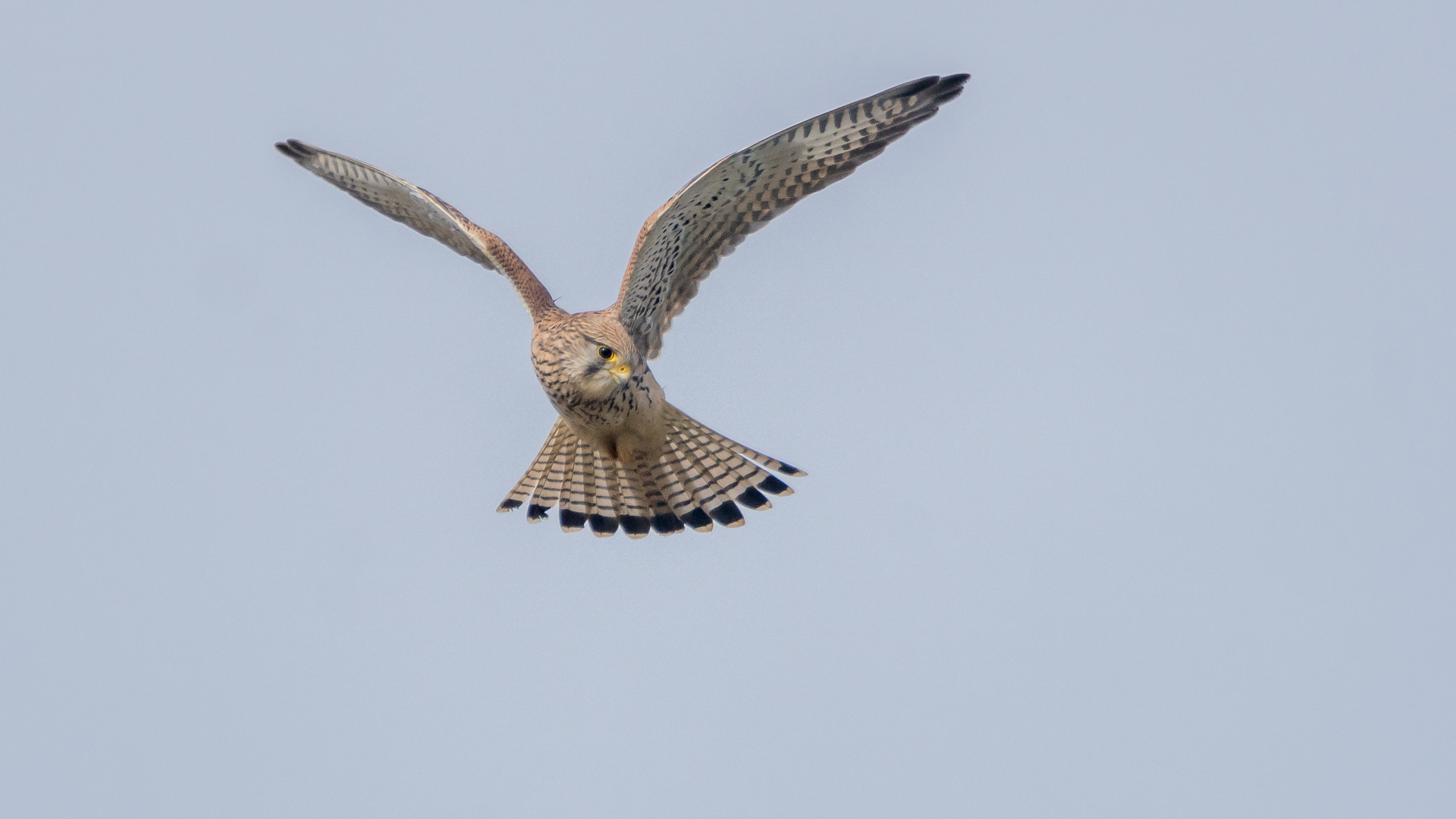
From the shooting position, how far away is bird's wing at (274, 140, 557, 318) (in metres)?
11.8

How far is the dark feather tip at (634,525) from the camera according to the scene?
12.7 m

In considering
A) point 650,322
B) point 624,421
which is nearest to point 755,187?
point 650,322

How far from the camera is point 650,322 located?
40.2ft

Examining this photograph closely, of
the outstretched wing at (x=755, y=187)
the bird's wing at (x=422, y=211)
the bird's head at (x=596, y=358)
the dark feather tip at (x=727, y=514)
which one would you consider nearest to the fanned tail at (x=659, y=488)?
the dark feather tip at (x=727, y=514)

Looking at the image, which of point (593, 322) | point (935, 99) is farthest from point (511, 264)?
point (935, 99)

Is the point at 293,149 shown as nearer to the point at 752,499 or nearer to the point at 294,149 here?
the point at 294,149

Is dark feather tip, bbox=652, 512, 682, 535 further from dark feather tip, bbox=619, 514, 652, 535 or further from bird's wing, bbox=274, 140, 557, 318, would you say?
bird's wing, bbox=274, 140, 557, 318

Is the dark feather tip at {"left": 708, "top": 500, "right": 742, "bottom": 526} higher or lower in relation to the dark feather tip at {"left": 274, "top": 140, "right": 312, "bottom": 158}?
lower

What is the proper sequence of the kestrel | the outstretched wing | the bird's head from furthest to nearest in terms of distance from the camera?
1. the outstretched wing
2. the kestrel
3. the bird's head

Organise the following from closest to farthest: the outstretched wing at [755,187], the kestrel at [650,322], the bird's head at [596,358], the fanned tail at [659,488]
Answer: the bird's head at [596,358], the kestrel at [650,322], the outstretched wing at [755,187], the fanned tail at [659,488]

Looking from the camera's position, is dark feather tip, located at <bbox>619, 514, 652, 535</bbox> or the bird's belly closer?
the bird's belly

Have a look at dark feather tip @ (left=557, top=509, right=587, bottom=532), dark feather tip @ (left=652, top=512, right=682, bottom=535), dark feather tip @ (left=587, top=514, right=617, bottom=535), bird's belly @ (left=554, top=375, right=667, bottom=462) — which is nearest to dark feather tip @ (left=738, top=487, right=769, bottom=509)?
dark feather tip @ (left=652, top=512, right=682, bottom=535)

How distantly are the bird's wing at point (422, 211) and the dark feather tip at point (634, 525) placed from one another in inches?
70.5

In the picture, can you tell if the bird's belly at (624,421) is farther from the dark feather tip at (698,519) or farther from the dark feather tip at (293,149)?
the dark feather tip at (293,149)
